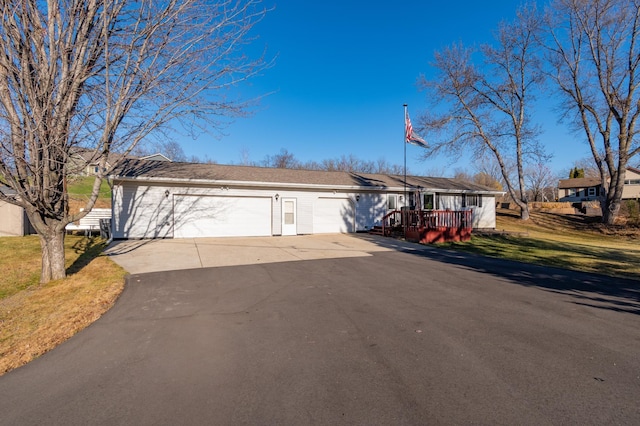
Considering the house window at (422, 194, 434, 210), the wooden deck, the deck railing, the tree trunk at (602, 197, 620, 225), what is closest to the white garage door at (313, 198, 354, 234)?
the wooden deck

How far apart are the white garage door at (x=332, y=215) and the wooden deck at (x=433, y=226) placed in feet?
9.21

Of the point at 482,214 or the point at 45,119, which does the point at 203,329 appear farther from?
the point at 482,214

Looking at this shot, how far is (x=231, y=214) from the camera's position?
15.4 metres

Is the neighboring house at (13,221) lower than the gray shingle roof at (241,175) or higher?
lower

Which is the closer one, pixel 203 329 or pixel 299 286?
pixel 203 329

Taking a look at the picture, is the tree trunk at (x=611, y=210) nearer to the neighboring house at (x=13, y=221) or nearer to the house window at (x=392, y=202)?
the house window at (x=392, y=202)

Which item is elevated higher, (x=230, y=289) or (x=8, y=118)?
(x=8, y=118)

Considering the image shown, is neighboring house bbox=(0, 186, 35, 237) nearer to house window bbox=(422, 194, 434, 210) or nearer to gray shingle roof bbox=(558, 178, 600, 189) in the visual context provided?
house window bbox=(422, 194, 434, 210)

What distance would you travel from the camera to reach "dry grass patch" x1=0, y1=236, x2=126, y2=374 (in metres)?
3.78

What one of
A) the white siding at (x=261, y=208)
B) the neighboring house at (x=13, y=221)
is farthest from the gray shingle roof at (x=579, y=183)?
the neighboring house at (x=13, y=221)

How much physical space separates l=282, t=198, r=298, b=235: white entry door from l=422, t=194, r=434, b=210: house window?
824cm

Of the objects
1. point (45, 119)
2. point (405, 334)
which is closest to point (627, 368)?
point (405, 334)

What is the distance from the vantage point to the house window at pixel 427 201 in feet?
65.1

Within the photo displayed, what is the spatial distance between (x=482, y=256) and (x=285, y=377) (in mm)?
9697
